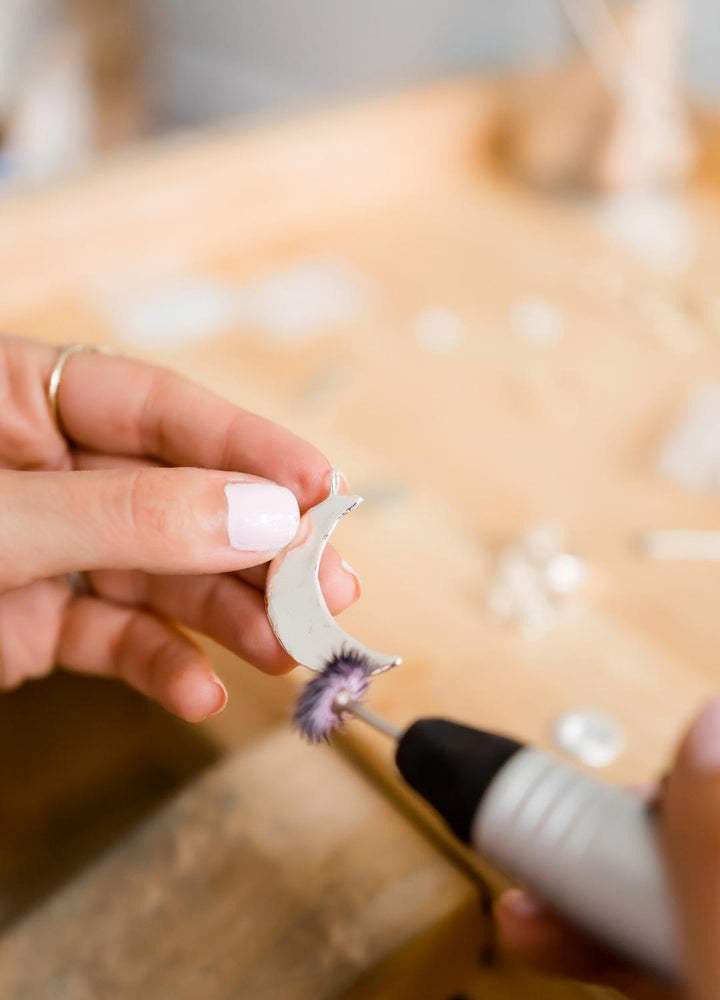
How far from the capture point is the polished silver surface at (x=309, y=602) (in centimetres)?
33

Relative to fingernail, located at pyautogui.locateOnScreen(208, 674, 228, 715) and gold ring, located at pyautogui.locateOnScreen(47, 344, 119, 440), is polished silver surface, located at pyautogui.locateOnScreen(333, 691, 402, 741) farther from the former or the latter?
gold ring, located at pyautogui.locateOnScreen(47, 344, 119, 440)

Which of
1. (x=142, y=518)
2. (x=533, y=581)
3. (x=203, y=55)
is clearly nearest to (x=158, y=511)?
(x=142, y=518)

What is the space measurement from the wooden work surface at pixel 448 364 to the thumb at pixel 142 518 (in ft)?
0.26

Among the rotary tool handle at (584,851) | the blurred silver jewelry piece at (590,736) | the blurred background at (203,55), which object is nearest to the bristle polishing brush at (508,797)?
the rotary tool handle at (584,851)

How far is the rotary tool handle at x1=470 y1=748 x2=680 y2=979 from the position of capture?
279mm

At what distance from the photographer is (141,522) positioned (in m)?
0.32

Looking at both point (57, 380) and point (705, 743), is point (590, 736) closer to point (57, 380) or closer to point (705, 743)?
point (705, 743)

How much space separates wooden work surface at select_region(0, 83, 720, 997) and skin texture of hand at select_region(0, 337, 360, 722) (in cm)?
4

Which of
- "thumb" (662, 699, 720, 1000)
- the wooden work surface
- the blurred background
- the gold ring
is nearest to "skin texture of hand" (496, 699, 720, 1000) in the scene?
"thumb" (662, 699, 720, 1000)

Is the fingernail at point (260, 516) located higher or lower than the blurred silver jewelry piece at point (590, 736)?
higher

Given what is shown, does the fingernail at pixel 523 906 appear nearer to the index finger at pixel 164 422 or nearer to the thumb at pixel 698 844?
the thumb at pixel 698 844

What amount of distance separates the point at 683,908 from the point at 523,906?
0.07m

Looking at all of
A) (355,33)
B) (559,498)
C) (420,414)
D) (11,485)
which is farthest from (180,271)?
(355,33)

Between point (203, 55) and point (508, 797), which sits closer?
point (508, 797)
